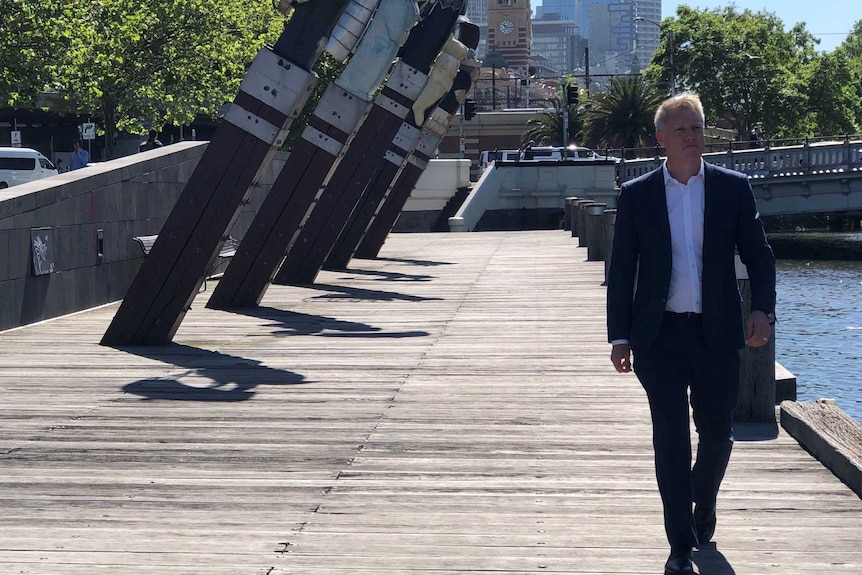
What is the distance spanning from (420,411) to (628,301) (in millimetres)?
3490

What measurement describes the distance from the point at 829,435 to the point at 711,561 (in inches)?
78.1

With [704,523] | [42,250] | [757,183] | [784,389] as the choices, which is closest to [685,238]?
[704,523]

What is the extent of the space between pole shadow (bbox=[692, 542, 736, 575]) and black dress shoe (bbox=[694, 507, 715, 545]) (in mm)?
33

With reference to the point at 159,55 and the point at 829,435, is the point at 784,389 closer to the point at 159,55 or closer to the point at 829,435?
the point at 829,435

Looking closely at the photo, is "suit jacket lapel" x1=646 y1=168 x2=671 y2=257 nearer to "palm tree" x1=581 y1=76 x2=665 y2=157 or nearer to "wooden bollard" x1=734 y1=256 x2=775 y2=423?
"wooden bollard" x1=734 y1=256 x2=775 y2=423

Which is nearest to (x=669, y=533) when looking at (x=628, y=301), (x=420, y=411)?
(x=628, y=301)

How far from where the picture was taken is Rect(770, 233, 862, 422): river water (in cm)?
2228

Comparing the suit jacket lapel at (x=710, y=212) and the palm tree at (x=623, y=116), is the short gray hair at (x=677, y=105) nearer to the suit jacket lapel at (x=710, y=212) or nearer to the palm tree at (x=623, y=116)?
the suit jacket lapel at (x=710, y=212)

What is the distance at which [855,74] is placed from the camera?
113 meters

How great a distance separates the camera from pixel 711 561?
5.60 meters

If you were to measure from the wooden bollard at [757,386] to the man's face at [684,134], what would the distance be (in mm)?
2851

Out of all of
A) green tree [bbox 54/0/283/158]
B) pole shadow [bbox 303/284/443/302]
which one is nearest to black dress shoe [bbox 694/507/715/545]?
pole shadow [bbox 303/284/443/302]

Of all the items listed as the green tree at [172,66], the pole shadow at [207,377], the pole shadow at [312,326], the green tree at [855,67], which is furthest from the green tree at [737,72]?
the pole shadow at [207,377]

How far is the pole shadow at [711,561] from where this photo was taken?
5.46 meters
